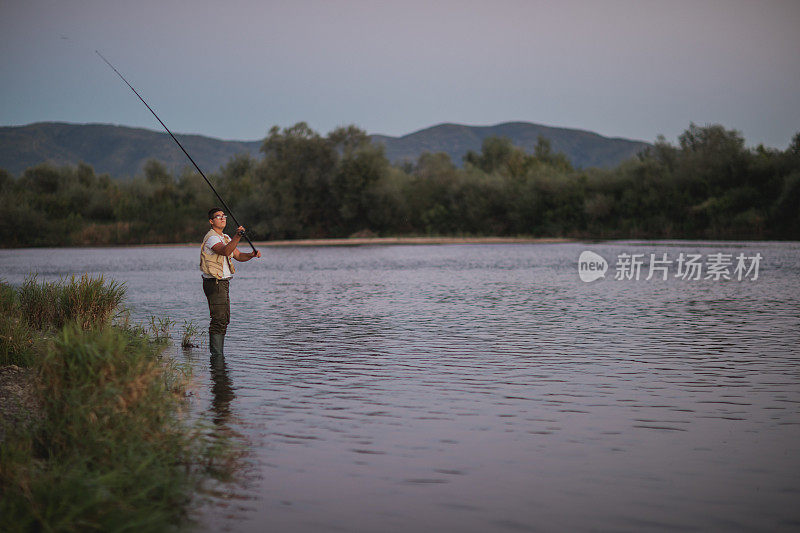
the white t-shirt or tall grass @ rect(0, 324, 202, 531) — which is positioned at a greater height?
the white t-shirt

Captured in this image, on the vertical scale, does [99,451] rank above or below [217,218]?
below

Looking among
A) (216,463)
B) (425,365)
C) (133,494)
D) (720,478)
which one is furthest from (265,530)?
(425,365)

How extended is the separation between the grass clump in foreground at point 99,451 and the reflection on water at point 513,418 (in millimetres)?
455

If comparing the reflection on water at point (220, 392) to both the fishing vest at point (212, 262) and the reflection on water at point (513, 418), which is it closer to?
the reflection on water at point (513, 418)

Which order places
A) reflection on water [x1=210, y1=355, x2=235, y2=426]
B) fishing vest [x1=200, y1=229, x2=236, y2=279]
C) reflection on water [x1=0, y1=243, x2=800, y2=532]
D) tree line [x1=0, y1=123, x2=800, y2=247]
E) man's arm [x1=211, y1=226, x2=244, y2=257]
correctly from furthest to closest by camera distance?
tree line [x1=0, y1=123, x2=800, y2=247]
fishing vest [x1=200, y1=229, x2=236, y2=279]
man's arm [x1=211, y1=226, x2=244, y2=257]
reflection on water [x1=210, y1=355, x2=235, y2=426]
reflection on water [x1=0, y1=243, x2=800, y2=532]

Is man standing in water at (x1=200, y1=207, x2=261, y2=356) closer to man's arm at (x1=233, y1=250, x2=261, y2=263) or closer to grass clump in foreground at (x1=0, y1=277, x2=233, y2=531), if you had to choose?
man's arm at (x1=233, y1=250, x2=261, y2=263)

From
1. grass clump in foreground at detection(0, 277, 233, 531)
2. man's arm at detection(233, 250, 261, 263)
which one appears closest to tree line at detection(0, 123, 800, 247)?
man's arm at detection(233, 250, 261, 263)

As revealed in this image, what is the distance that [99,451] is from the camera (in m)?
5.91

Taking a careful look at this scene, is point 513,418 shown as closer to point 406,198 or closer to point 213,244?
point 213,244

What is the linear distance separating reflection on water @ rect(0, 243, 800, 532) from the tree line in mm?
56694

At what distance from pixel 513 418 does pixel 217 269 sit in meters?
5.32

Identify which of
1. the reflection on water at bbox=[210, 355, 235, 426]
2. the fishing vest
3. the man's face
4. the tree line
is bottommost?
the reflection on water at bbox=[210, 355, 235, 426]

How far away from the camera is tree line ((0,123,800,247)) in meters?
70.6

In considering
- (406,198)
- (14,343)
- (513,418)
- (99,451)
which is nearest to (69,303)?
(14,343)
